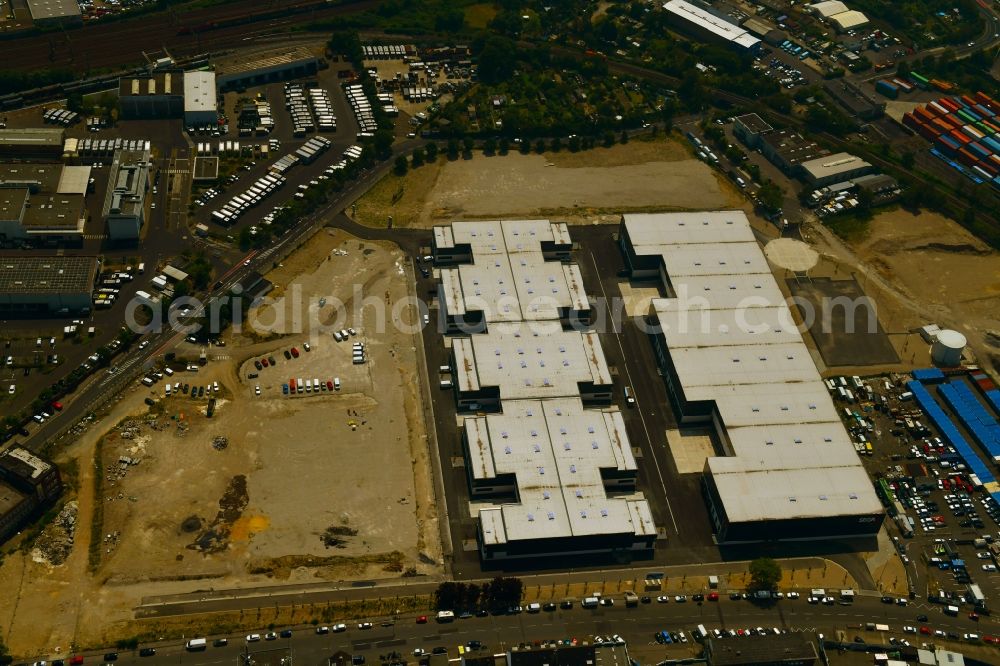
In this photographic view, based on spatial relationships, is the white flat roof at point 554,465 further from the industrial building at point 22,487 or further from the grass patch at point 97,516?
the industrial building at point 22,487

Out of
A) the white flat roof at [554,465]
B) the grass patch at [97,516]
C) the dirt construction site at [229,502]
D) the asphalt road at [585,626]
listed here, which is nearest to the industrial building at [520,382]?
the white flat roof at [554,465]

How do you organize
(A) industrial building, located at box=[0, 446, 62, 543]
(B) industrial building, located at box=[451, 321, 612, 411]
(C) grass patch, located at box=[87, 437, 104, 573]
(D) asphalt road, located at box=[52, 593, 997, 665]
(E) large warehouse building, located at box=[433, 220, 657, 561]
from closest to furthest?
1. (D) asphalt road, located at box=[52, 593, 997, 665]
2. (C) grass patch, located at box=[87, 437, 104, 573]
3. (A) industrial building, located at box=[0, 446, 62, 543]
4. (E) large warehouse building, located at box=[433, 220, 657, 561]
5. (B) industrial building, located at box=[451, 321, 612, 411]

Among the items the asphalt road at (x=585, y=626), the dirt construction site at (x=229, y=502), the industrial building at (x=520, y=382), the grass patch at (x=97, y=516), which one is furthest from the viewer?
the industrial building at (x=520, y=382)

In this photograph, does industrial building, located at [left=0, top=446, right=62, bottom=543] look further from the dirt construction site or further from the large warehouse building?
the large warehouse building

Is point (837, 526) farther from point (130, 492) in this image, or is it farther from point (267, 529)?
point (130, 492)

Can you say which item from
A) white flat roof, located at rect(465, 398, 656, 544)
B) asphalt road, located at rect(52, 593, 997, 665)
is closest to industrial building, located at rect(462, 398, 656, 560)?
white flat roof, located at rect(465, 398, 656, 544)

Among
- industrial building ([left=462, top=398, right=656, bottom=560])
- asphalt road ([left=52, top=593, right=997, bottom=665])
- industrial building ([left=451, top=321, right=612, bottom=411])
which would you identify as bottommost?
asphalt road ([left=52, top=593, right=997, bottom=665])

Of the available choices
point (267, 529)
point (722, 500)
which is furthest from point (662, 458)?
point (267, 529)
